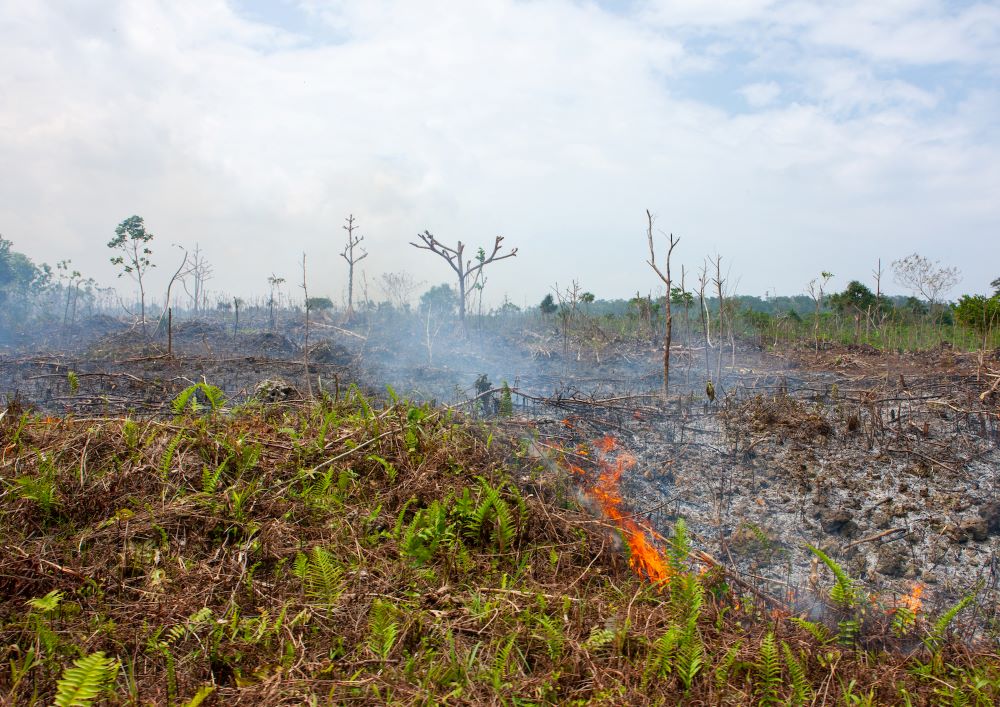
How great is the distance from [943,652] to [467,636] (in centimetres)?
232

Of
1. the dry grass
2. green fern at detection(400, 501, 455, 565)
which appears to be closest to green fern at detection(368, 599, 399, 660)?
the dry grass

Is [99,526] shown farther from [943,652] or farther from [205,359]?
[205,359]

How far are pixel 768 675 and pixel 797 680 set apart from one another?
4.5 inches

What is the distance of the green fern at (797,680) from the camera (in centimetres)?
247

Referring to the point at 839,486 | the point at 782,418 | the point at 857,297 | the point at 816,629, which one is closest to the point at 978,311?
the point at 857,297

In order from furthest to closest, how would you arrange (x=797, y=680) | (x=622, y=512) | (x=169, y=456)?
1. (x=622, y=512)
2. (x=169, y=456)
3. (x=797, y=680)

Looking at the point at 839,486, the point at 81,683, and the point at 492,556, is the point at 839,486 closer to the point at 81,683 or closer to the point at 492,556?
the point at 492,556

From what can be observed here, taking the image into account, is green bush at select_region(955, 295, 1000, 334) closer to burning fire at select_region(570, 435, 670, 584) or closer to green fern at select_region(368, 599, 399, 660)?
burning fire at select_region(570, 435, 670, 584)

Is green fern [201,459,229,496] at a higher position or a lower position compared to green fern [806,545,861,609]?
higher

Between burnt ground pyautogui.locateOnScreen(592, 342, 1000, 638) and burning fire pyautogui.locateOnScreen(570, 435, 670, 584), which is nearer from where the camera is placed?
burning fire pyautogui.locateOnScreen(570, 435, 670, 584)

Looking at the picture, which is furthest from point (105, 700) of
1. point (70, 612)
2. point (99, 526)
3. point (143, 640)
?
point (99, 526)

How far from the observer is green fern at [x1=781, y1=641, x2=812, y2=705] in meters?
2.47

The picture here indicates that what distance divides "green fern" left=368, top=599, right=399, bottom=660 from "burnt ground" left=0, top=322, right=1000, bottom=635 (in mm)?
2207

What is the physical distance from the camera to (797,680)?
Result: 8.24 feet
